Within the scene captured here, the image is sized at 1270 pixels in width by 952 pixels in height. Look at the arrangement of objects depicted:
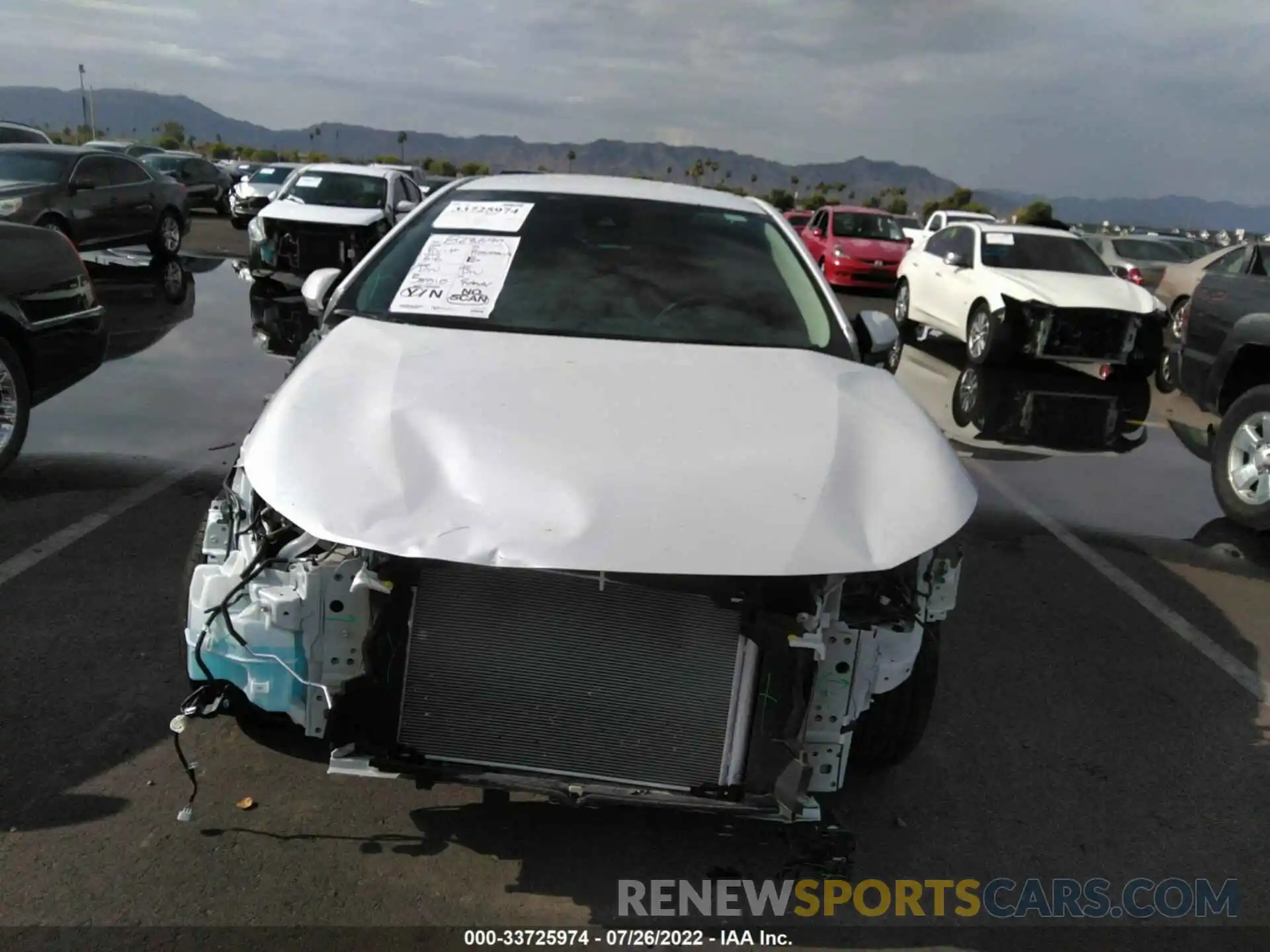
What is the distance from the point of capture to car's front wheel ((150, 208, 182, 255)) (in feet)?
50.5

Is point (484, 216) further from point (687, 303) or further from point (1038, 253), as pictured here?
point (1038, 253)

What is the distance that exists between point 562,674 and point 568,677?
0.7 inches

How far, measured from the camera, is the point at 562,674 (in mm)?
2639

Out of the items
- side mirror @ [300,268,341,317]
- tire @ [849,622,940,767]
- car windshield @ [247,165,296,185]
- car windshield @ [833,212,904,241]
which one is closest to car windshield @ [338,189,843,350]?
side mirror @ [300,268,341,317]

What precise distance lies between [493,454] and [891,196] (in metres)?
79.1

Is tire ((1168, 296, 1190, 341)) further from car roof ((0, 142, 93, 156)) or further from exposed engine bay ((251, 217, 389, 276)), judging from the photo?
car roof ((0, 142, 93, 156))

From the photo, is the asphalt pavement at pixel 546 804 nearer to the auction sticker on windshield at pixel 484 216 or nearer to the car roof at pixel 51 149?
the auction sticker on windshield at pixel 484 216

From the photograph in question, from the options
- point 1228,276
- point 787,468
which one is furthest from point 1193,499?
point 787,468

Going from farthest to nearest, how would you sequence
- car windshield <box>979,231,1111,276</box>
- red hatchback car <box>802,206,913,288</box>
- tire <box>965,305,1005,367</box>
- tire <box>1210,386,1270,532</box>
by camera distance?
red hatchback car <box>802,206,913,288</box> → car windshield <box>979,231,1111,276</box> → tire <box>965,305,1005,367</box> → tire <box>1210,386,1270,532</box>

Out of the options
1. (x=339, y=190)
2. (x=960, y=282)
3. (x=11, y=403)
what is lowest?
(x=11, y=403)

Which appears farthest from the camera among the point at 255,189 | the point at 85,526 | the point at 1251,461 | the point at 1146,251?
the point at 255,189

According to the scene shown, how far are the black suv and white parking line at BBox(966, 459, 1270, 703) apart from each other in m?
11.1

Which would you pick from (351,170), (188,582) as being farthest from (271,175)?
(188,582)

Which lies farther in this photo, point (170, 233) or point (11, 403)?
point (170, 233)
